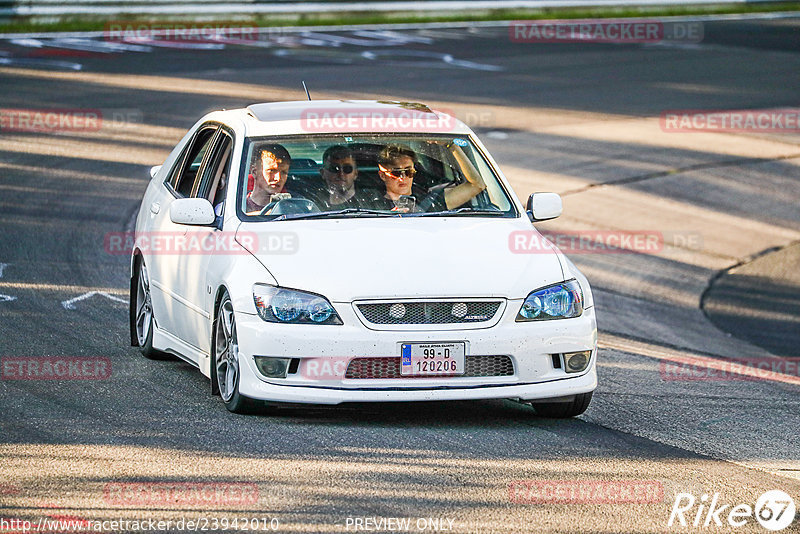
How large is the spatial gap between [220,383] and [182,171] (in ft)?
7.10

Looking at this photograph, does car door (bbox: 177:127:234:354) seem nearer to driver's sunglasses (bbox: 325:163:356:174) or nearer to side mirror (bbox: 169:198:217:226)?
side mirror (bbox: 169:198:217:226)

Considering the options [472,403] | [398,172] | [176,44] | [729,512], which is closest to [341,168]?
[398,172]

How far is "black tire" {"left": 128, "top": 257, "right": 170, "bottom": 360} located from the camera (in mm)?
9555

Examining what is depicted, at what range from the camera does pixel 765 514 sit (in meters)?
6.19

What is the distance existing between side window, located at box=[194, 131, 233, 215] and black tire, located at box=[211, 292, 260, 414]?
86 cm

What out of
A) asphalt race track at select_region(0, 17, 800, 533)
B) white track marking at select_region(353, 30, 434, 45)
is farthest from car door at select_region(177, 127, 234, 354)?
white track marking at select_region(353, 30, 434, 45)

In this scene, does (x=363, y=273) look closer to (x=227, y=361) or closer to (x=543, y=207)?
(x=227, y=361)

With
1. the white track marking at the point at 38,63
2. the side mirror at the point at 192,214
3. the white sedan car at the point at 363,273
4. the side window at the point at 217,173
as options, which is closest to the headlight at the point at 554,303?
the white sedan car at the point at 363,273

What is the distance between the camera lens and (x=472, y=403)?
8453 mm

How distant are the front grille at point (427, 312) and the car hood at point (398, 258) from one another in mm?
54

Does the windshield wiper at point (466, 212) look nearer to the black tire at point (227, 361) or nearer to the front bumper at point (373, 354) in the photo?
the front bumper at point (373, 354)

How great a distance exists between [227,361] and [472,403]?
4.89 feet

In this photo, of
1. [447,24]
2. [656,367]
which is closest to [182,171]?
[656,367]

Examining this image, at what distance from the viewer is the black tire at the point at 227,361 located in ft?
25.4
